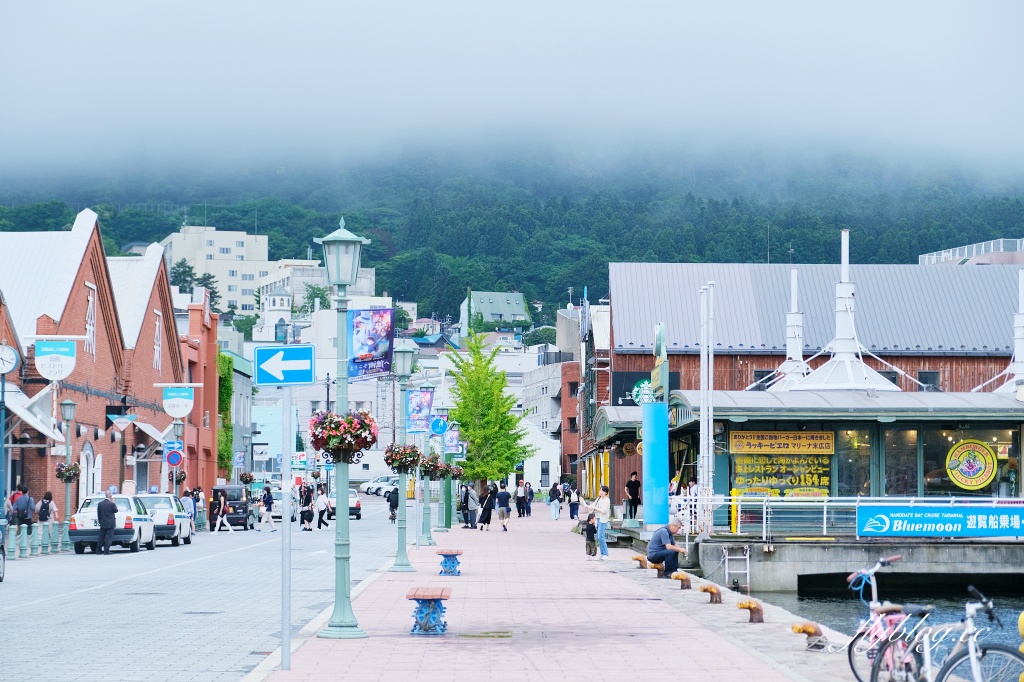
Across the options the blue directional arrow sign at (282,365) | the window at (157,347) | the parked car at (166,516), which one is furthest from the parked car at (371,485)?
the blue directional arrow sign at (282,365)

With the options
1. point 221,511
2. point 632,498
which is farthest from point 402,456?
point 221,511

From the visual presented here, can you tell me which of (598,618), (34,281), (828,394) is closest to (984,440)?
(828,394)

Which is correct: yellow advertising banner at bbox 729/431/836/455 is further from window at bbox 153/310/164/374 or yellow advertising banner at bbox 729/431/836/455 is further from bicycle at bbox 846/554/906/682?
window at bbox 153/310/164/374

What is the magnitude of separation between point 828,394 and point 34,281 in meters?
28.7

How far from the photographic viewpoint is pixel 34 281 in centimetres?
5109

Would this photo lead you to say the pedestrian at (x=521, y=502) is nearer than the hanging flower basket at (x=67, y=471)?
No

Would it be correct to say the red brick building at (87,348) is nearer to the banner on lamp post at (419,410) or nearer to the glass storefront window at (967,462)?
the banner on lamp post at (419,410)

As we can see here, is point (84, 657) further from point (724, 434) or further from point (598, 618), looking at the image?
point (724, 434)

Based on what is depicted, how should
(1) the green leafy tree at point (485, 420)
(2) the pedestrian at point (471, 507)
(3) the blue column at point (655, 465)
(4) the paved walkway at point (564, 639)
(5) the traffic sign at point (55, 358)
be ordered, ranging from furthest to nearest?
(1) the green leafy tree at point (485, 420), (2) the pedestrian at point (471, 507), (5) the traffic sign at point (55, 358), (3) the blue column at point (655, 465), (4) the paved walkway at point (564, 639)

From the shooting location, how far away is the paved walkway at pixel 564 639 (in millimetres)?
13875

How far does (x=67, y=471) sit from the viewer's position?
44.5 m

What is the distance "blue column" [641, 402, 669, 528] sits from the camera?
36.5 meters

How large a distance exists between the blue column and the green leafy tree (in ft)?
110

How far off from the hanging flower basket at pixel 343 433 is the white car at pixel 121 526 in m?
22.6
